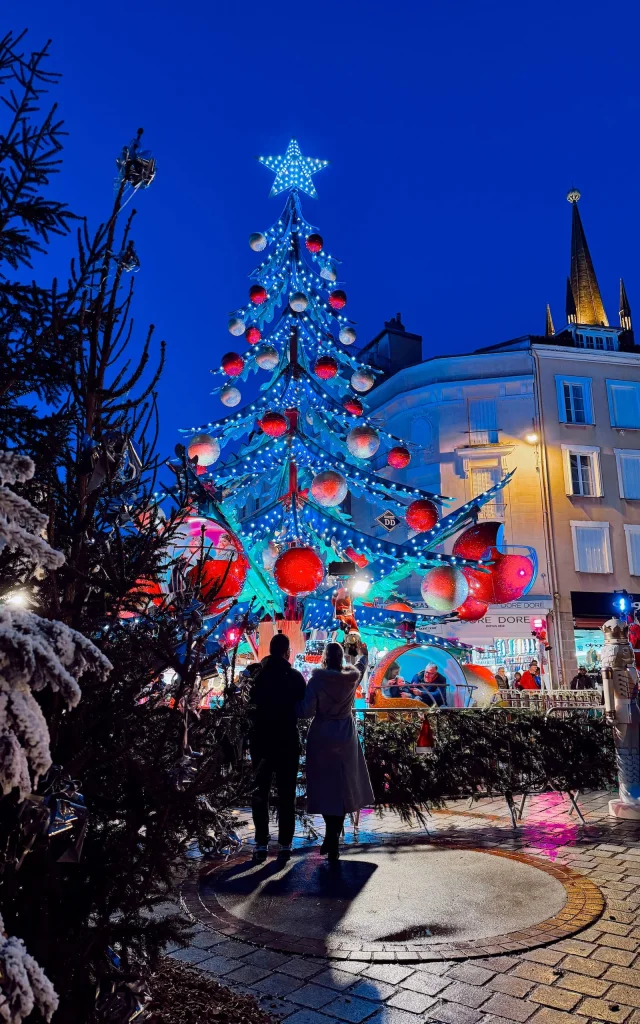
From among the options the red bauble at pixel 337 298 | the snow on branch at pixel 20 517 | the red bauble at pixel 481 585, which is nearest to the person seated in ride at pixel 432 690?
the red bauble at pixel 481 585

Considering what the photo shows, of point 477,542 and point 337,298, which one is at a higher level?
point 337,298

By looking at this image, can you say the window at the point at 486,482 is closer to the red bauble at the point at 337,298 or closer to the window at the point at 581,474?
the window at the point at 581,474

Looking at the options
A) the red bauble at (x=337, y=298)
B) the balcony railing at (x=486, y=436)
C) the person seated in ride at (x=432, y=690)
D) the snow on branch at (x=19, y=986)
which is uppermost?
the balcony railing at (x=486, y=436)

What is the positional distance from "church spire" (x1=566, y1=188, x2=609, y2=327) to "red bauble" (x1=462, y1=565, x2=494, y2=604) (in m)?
24.6

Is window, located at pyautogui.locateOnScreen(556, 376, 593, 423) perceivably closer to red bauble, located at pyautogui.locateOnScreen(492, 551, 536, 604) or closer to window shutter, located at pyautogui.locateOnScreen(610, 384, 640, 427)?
window shutter, located at pyautogui.locateOnScreen(610, 384, 640, 427)

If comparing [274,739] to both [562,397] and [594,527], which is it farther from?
[562,397]

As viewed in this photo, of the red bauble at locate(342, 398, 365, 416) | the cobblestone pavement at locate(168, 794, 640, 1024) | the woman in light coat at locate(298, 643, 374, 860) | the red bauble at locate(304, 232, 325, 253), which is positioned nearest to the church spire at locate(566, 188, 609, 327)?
the red bauble at locate(304, 232, 325, 253)

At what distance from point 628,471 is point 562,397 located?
3.93 m

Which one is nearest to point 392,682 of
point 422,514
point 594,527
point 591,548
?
point 422,514

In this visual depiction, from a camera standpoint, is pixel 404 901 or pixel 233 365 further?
pixel 233 365

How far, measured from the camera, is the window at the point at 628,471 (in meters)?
27.1

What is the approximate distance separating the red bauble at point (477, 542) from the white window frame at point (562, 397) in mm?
17577

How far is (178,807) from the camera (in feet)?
7.82

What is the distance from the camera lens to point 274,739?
602cm
